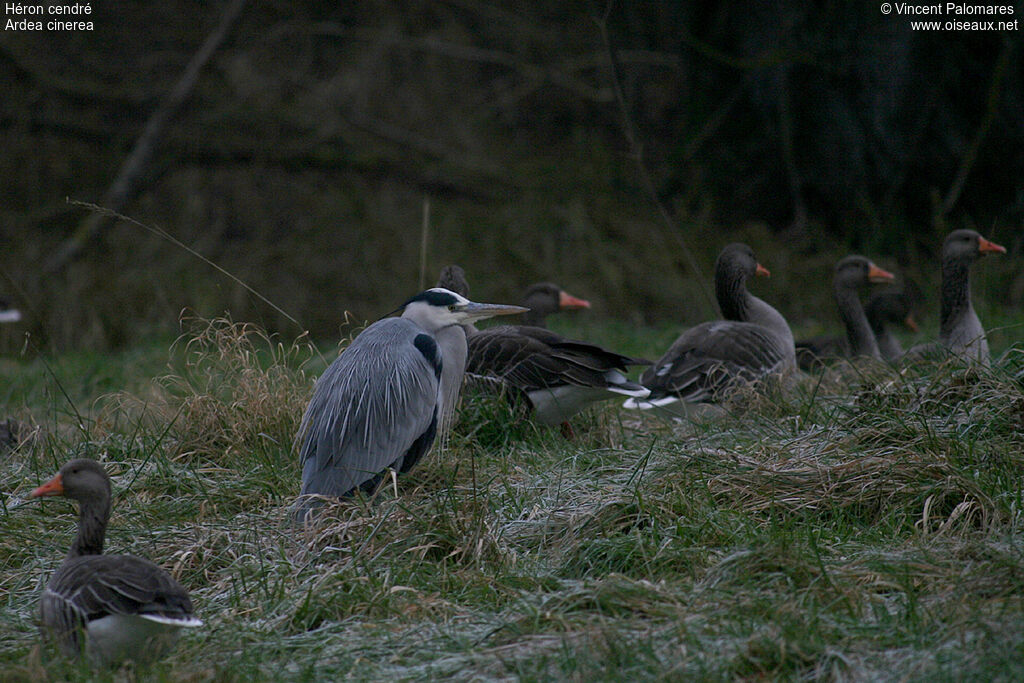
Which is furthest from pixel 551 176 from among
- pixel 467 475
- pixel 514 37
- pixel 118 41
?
pixel 467 475

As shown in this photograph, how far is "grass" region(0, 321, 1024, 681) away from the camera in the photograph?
298cm

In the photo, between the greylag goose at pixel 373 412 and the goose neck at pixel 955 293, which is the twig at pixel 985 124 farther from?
the greylag goose at pixel 373 412

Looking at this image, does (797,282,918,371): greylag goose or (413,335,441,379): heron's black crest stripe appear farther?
(797,282,918,371): greylag goose

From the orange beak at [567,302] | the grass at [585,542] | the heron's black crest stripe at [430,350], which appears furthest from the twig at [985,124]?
the heron's black crest stripe at [430,350]

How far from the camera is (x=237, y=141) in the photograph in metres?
11.5

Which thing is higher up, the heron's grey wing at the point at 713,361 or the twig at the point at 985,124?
the twig at the point at 985,124

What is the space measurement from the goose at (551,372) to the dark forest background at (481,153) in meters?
4.44

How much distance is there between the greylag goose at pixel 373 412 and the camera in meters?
4.11

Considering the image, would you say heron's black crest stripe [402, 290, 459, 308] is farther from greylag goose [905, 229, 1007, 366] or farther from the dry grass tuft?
greylag goose [905, 229, 1007, 366]

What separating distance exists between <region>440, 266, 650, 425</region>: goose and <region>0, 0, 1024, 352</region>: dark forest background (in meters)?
4.44

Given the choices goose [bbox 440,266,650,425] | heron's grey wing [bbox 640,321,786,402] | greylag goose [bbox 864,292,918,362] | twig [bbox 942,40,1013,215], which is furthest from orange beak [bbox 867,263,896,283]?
twig [bbox 942,40,1013,215]

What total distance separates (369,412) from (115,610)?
1.32 meters

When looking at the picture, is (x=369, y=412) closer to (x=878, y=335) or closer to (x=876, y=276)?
(x=876, y=276)

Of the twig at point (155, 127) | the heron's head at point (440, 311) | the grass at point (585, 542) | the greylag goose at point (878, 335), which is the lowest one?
the greylag goose at point (878, 335)
